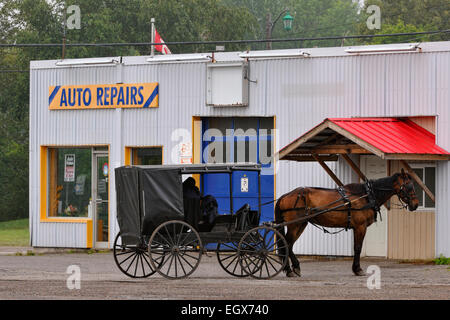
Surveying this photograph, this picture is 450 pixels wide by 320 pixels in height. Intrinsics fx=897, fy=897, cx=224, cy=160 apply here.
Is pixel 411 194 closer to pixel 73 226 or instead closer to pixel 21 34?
pixel 73 226

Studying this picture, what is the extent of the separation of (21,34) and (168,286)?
39233 millimetres

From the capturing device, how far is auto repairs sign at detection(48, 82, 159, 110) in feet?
83.3

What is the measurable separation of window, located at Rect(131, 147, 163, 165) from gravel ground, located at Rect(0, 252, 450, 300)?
14.9ft

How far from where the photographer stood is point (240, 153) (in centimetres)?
2462

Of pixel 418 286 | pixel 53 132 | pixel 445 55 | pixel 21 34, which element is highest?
pixel 21 34

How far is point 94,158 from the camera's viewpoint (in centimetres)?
2630

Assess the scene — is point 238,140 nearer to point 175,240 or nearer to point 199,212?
point 199,212

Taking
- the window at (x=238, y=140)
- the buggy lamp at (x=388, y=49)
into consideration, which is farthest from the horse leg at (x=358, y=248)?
the window at (x=238, y=140)

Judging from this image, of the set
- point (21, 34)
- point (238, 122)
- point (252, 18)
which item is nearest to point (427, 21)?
point (252, 18)

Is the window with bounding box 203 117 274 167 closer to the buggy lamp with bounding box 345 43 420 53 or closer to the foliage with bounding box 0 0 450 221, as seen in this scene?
the buggy lamp with bounding box 345 43 420 53

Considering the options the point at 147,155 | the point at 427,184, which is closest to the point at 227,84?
the point at 147,155

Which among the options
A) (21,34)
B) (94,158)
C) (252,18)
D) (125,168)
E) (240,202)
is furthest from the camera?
(252,18)

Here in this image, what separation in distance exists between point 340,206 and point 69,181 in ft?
35.8

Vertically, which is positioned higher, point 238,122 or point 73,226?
point 238,122
